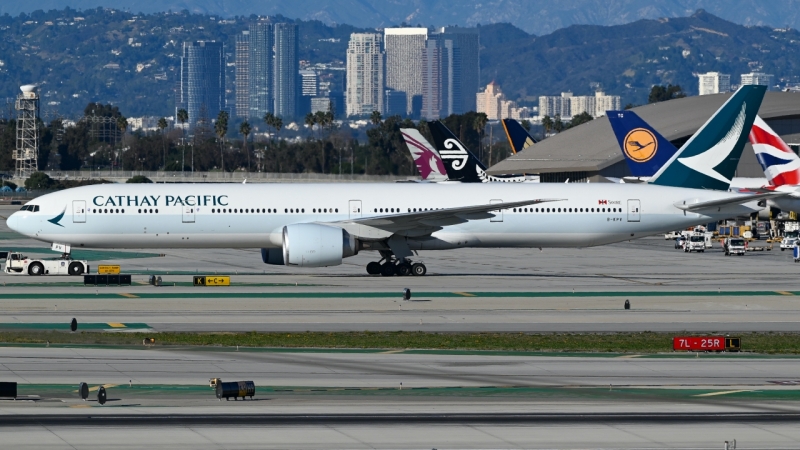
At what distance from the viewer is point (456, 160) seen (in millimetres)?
97375

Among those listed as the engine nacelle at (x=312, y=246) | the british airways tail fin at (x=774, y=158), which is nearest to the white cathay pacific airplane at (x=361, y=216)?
the engine nacelle at (x=312, y=246)

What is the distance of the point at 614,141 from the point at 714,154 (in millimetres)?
75147

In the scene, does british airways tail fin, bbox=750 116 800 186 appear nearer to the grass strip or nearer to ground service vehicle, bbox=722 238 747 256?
ground service vehicle, bbox=722 238 747 256

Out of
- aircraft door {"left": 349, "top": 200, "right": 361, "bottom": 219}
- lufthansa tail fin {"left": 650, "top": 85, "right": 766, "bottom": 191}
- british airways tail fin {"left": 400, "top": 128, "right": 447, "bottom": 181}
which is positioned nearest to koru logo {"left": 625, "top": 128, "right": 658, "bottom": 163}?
british airways tail fin {"left": 400, "top": 128, "right": 447, "bottom": 181}

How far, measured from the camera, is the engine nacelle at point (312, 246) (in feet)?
167

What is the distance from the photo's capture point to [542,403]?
85.0 feet

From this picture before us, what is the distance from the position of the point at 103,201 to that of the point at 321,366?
2542cm

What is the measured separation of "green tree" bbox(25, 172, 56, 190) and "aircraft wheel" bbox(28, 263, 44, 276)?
13128 centimetres

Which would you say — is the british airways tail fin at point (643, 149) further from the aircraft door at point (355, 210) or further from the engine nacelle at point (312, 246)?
the engine nacelle at point (312, 246)

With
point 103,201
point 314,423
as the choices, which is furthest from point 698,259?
point 314,423

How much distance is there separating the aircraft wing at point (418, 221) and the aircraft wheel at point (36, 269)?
43.4 ft

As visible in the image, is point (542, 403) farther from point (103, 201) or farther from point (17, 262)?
point (17, 262)

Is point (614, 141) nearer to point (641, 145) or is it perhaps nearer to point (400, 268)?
point (641, 145)

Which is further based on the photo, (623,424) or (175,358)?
(175,358)
